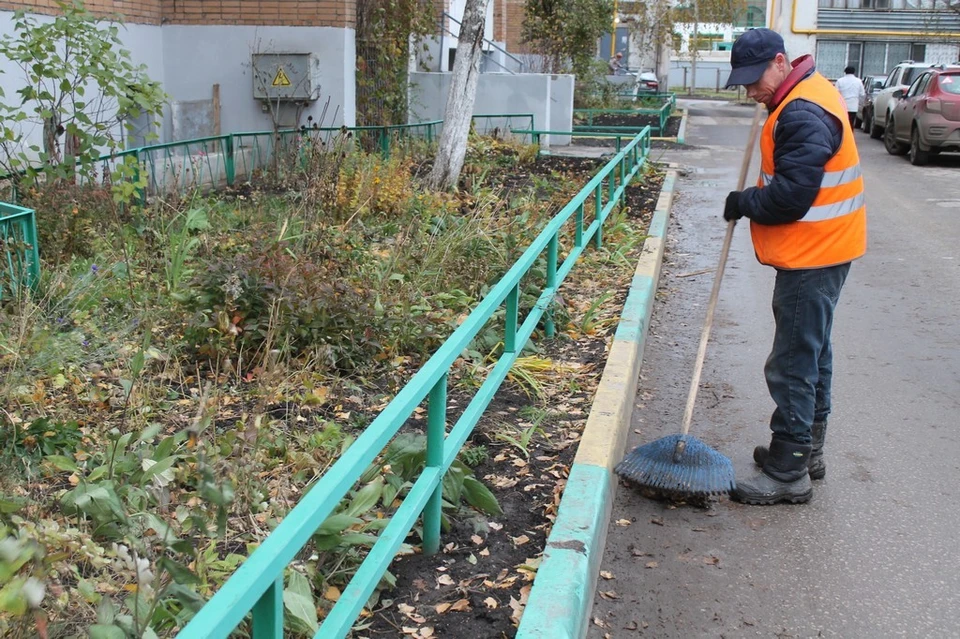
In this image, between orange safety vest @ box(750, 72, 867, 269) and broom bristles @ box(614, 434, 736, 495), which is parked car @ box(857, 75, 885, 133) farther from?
broom bristles @ box(614, 434, 736, 495)

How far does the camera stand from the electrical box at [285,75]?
14.3 meters

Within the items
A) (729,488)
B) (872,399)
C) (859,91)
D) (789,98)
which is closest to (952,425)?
(872,399)

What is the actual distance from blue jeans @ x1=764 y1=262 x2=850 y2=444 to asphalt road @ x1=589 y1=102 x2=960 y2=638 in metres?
0.41

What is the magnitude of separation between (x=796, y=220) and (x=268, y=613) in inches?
124

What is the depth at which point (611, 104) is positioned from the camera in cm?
3083

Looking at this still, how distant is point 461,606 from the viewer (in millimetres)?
3387

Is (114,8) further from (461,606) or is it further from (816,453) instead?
(461,606)

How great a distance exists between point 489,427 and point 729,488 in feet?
3.99

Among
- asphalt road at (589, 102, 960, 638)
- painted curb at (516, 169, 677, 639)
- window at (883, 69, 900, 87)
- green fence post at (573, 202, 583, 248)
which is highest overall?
window at (883, 69, 900, 87)

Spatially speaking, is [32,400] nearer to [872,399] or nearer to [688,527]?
[688,527]

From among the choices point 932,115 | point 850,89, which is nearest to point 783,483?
point 932,115

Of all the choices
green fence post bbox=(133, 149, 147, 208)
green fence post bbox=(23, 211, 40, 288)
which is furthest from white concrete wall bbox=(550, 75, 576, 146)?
green fence post bbox=(23, 211, 40, 288)

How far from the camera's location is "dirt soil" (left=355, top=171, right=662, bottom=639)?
130 inches

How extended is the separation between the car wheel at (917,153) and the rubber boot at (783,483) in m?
16.2
